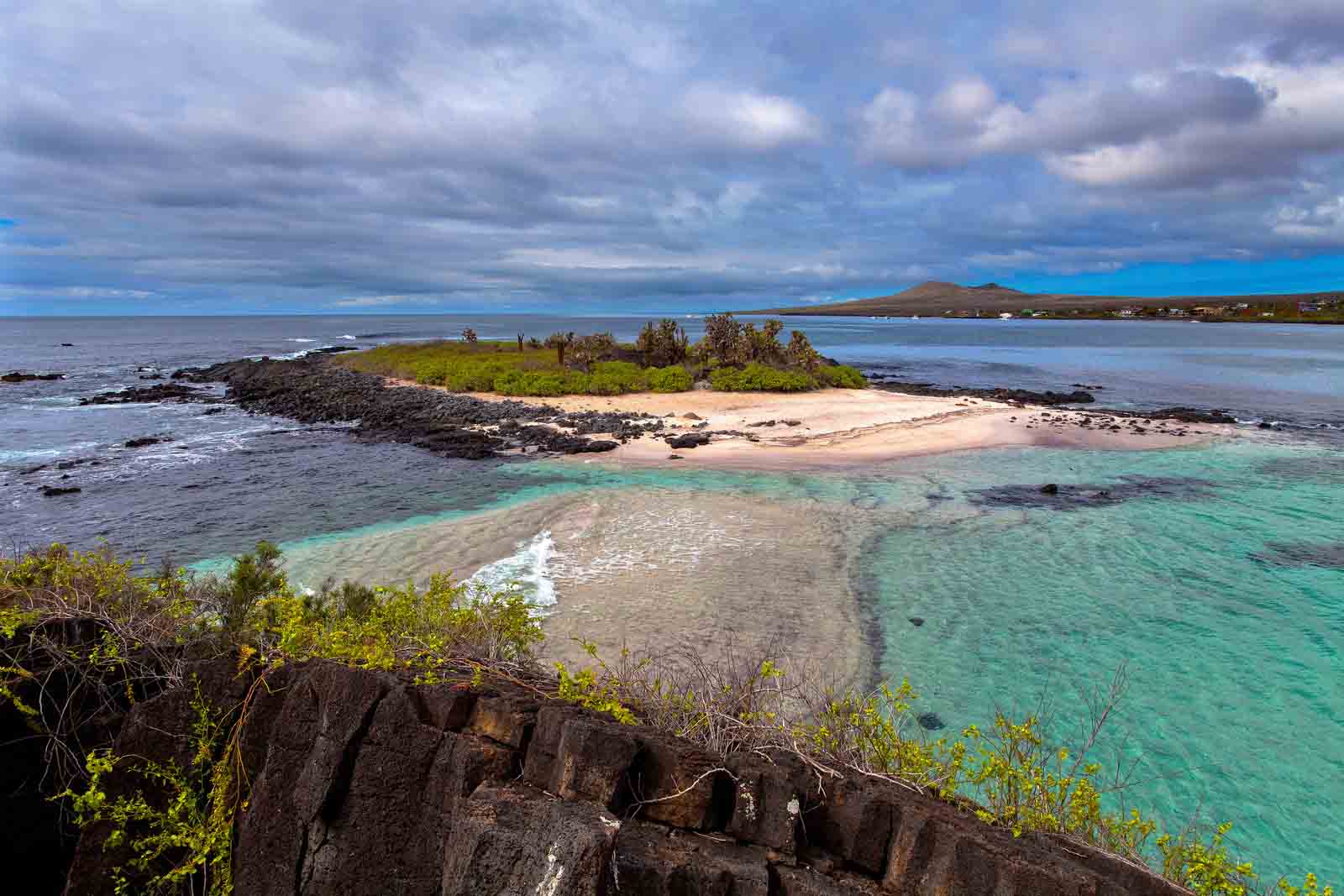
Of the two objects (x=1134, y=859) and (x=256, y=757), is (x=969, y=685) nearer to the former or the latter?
(x=1134, y=859)

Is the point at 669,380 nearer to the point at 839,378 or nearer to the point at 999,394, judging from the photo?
the point at 839,378

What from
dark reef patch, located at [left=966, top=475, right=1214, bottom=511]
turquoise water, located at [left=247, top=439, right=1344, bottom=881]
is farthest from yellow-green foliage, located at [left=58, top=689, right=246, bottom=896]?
dark reef patch, located at [left=966, top=475, right=1214, bottom=511]

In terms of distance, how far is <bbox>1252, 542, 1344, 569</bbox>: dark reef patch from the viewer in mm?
16391

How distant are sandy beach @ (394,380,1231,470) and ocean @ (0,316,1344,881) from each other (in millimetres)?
2032

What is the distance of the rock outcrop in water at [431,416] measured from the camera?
31359 millimetres

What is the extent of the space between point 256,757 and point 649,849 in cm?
350

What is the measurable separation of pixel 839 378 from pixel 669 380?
1360 centimetres

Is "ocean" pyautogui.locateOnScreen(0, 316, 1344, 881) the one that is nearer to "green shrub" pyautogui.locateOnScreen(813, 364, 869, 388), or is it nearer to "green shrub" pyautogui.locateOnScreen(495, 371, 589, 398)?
"green shrub" pyautogui.locateOnScreen(495, 371, 589, 398)

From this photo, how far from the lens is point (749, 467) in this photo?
2581 cm

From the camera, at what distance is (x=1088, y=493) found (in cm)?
2270

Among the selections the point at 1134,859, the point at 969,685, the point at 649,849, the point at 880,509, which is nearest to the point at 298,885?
the point at 649,849

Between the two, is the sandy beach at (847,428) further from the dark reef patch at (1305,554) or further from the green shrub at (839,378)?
the dark reef patch at (1305,554)

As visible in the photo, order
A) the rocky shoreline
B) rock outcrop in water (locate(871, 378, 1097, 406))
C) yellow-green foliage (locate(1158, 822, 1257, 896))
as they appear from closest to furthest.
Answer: yellow-green foliage (locate(1158, 822, 1257, 896))
the rocky shoreline
rock outcrop in water (locate(871, 378, 1097, 406))

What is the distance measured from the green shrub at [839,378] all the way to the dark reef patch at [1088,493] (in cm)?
2797
